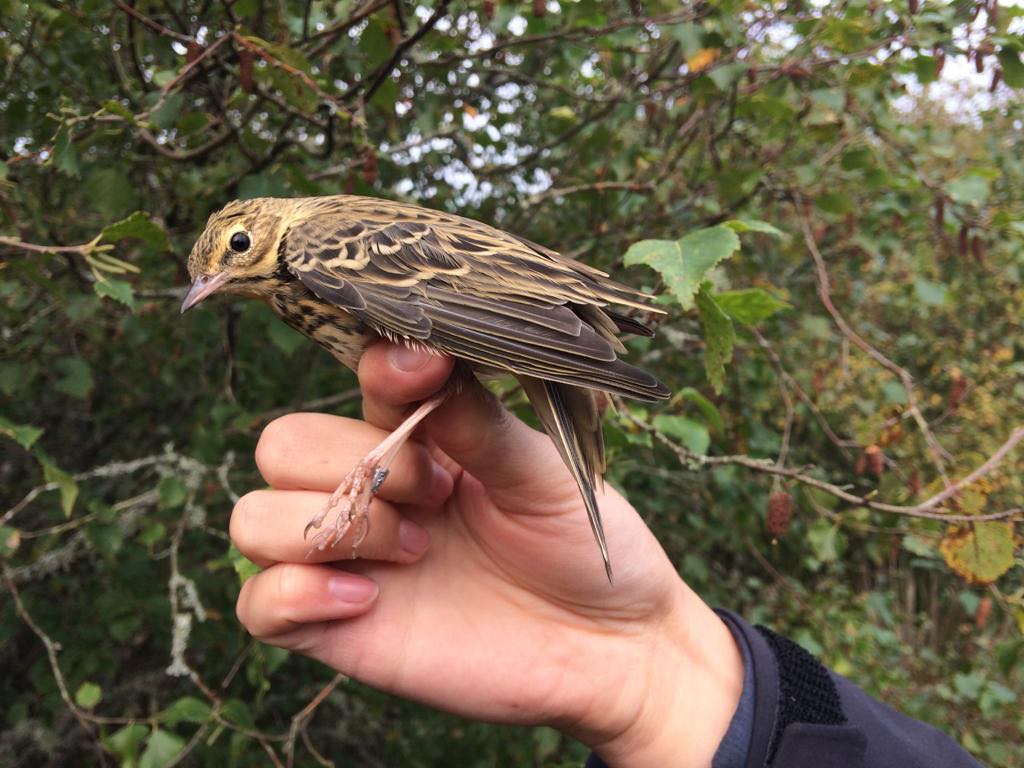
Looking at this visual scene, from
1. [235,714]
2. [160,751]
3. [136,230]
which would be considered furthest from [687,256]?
[160,751]

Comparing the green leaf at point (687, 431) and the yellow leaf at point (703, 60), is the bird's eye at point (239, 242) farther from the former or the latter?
the yellow leaf at point (703, 60)

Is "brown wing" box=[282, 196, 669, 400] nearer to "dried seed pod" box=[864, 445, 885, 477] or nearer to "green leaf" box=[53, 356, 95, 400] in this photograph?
"dried seed pod" box=[864, 445, 885, 477]

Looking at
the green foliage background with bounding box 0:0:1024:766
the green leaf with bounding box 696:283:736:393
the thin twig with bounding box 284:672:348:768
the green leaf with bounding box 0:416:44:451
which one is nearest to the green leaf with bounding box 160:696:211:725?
the green foliage background with bounding box 0:0:1024:766

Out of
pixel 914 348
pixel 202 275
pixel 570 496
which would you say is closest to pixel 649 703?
pixel 570 496

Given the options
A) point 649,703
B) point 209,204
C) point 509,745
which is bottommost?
point 509,745

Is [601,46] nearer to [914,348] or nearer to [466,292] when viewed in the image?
[466,292]

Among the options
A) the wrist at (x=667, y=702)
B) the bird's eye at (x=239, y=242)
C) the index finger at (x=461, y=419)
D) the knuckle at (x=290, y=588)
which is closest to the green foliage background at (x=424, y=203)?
the bird's eye at (x=239, y=242)
